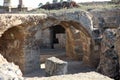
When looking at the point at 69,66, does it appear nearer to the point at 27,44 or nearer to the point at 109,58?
the point at 27,44

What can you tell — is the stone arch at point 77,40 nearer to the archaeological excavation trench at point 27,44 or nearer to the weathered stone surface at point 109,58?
the archaeological excavation trench at point 27,44

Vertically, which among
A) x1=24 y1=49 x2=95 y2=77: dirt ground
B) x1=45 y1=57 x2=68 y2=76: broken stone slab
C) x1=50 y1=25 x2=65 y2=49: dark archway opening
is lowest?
x1=24 y1=49 x2=95 y2=77: dirt ground

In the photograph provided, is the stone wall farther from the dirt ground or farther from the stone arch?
the stone arch

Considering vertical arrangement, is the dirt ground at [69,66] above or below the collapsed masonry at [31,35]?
below

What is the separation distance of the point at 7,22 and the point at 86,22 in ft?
15.2

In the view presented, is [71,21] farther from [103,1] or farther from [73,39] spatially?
[103,1]

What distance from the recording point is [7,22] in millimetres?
11688

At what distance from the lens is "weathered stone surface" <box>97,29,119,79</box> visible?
11414 mm

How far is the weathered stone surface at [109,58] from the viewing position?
37.4ft

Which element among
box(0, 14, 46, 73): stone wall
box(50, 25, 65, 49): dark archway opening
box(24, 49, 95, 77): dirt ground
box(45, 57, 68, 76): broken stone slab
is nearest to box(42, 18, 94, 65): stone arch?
box(24, 49, 95, 77): dirt ground

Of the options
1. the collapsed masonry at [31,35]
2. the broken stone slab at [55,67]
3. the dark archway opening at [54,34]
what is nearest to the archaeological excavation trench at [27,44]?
the collapsed masonry at [31,35]

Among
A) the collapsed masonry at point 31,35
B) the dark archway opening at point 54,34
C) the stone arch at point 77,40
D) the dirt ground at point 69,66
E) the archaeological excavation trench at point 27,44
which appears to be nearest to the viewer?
the collapsed masonry at point 31,35

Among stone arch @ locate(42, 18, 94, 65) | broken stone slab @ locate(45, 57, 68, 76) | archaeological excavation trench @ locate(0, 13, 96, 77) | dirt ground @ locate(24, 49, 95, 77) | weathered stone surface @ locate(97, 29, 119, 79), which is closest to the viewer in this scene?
broken stone slab @ locate(45, 57, 68, 76)

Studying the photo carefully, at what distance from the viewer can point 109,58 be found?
11.9m
